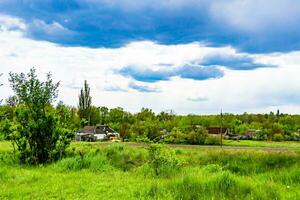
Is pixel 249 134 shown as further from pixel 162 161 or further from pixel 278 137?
pixel 162 161

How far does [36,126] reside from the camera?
18531 mm

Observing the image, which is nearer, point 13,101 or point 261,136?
point 13,101

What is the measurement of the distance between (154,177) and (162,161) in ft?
3.99

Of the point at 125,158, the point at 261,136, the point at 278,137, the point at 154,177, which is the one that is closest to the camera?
the point at 154,177

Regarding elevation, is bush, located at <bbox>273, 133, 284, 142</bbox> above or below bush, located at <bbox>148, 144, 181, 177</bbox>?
below

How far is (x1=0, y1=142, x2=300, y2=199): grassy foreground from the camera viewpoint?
35.0 ft

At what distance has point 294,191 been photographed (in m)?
10.9

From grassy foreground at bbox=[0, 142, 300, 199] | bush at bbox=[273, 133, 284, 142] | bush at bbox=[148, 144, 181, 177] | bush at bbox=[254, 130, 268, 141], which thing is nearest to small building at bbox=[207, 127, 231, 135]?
bush at bbox=[254, 130, 268, 141]

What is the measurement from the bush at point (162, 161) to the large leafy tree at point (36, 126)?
17.0ft

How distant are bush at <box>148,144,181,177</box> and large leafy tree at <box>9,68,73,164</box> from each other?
17.0 ft

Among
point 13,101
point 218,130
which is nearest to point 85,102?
point 218,130

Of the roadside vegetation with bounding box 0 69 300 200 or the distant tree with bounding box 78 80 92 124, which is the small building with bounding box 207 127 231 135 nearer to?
Answer: the distant tree with bounding box 78 80 92 124

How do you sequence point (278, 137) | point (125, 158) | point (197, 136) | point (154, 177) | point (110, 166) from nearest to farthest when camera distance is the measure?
point (154, 177) → point (110, 166) → point (125, 158) → point (197, 136) → point (278, 137)

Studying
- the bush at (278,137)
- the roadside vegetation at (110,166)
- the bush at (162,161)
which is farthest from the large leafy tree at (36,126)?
the bush at (278,137)
